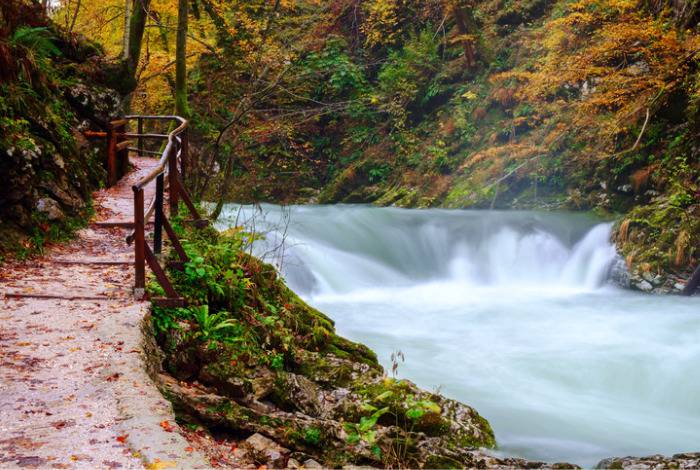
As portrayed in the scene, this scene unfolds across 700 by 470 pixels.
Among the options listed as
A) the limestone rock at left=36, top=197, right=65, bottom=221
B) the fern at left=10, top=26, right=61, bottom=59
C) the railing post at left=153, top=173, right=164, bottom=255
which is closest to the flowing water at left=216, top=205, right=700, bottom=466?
the limestone rock at left=36, top=197, right=65, bottom=221

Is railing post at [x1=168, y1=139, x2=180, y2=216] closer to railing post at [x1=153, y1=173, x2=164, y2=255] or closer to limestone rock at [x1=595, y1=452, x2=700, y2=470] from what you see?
railing post at [x1=153, y1=173, x2=164, y2=255]

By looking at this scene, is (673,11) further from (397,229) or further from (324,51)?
(324,51)

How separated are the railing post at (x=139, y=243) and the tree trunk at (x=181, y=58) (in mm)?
7267

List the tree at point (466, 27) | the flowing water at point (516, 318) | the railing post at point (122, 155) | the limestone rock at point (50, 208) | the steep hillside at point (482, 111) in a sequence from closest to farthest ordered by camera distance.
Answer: the flowing water at point (516, 318) < the limestone rock at point (50, 208) < the railing post at point (122, 155) < the steep hillside at point (482, 111) < the tree at point (466, 27)

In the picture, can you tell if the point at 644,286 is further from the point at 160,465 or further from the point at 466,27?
the point at 466,27

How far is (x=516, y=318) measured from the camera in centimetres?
1127

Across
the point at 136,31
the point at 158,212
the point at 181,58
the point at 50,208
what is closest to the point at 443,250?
the point at 181,58

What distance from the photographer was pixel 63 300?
552 centimetres

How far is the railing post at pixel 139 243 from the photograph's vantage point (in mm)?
5234

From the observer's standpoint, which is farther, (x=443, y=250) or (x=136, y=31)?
(x=443, y=250)

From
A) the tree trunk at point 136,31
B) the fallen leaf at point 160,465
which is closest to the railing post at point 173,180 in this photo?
the tree trunk at point 136,31

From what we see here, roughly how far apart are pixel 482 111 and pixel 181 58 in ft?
35.1

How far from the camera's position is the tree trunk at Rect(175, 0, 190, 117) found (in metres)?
11.5

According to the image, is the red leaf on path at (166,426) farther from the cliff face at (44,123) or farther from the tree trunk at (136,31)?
the tree trunk at (136,31)
